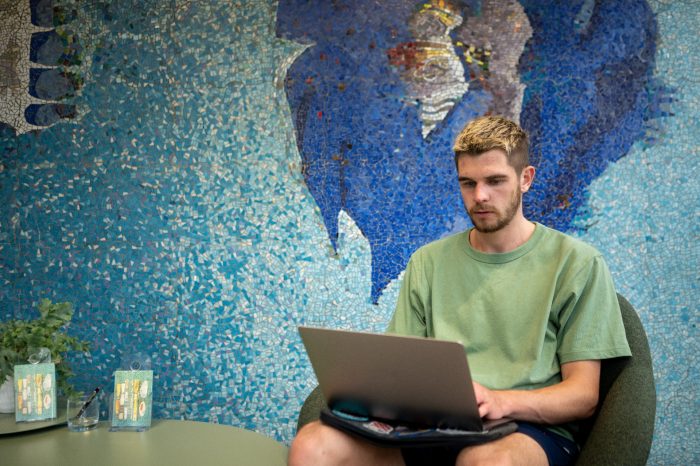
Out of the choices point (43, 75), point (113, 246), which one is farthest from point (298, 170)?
point (43, 75)

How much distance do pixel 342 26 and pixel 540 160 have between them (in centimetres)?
89

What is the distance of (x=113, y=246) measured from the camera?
112 inches

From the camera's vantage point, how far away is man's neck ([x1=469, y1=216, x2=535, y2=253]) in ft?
6.37

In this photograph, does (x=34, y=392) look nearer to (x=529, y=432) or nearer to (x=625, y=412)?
(x=529, y=432)

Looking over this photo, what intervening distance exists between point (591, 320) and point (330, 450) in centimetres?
69

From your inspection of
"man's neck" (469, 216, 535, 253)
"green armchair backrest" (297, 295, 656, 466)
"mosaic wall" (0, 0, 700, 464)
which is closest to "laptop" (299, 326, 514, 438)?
"green armchair backrest" (297, 295, 656, 466)

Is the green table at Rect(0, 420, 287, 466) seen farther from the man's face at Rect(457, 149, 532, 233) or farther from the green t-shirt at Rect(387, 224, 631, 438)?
the man's face at Rect(457, 149, 532, 233)

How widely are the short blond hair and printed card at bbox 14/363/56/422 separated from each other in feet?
4.47

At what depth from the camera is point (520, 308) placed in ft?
6.11

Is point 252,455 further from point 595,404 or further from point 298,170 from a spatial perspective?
point 298,170

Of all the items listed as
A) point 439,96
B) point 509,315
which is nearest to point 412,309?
point 509,315

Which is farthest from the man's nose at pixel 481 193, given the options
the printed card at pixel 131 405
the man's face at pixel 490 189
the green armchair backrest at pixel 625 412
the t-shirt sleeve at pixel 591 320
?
the printed card at pixel 131 405

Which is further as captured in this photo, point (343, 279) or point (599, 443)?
point (343, 279)

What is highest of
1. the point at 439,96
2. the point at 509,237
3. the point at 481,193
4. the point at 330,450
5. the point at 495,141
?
the point at 439,96
